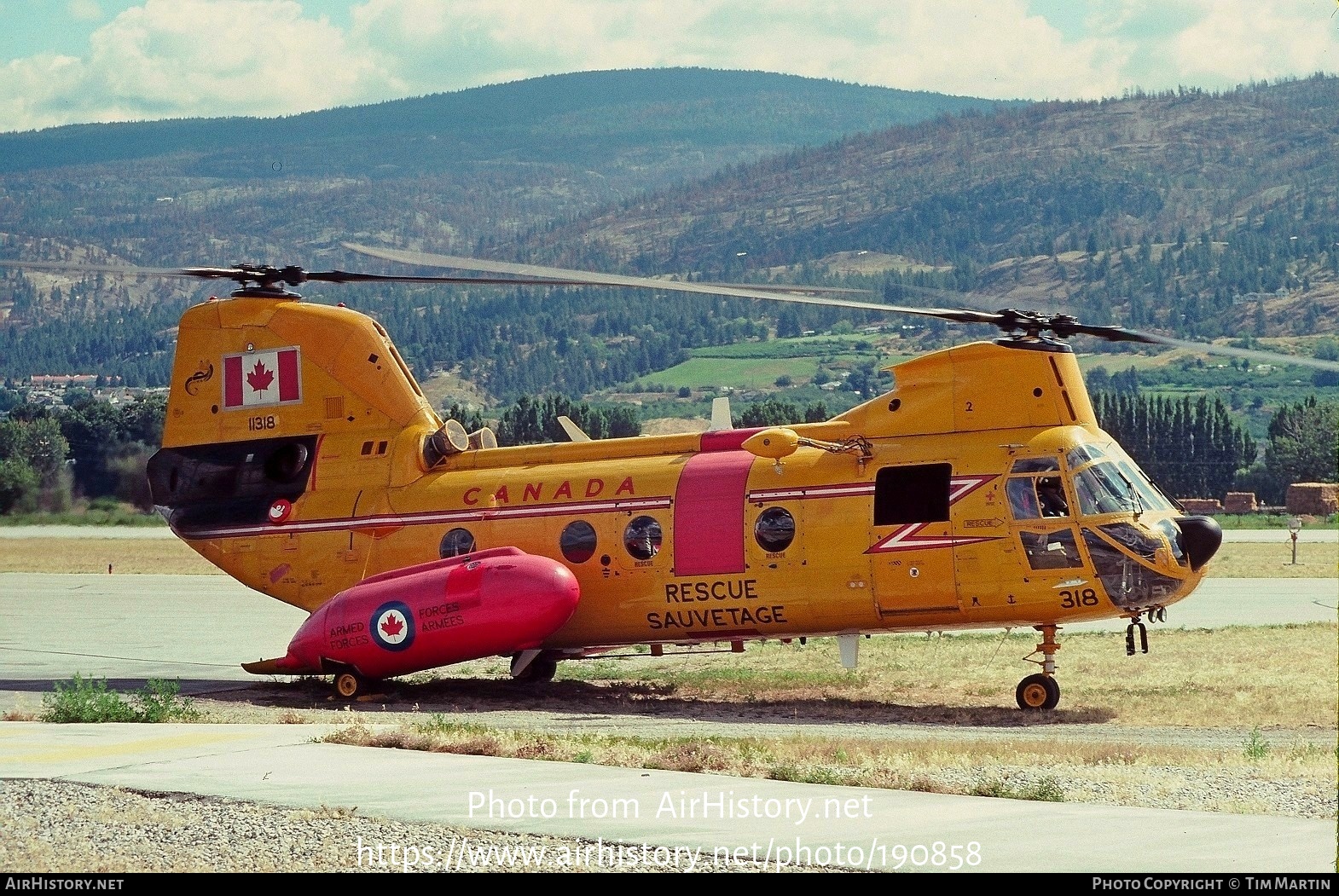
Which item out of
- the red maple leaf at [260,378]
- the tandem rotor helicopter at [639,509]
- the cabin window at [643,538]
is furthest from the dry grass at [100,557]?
the cabin window at [643,538]

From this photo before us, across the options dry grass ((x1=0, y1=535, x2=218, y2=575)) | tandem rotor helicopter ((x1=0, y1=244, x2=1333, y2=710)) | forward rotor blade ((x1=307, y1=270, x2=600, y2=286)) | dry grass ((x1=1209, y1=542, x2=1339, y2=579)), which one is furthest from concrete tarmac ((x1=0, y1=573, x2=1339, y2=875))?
dry grass ((x1=0, y1=535, x2=218, y2=575))

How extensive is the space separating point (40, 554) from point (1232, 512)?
70089mm

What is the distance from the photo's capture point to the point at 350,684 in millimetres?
22953

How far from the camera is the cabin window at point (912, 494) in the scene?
21.1 m

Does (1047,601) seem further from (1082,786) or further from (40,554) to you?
(40,554)

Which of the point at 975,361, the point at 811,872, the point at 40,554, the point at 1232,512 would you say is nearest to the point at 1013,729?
the point at 975,361

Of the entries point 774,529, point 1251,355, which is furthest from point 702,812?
point 1251,355

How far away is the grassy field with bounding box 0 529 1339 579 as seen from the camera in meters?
48.2

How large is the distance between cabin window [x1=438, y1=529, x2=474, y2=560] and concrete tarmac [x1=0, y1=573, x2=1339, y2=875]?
6.07 metres

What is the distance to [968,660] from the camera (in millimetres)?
26078

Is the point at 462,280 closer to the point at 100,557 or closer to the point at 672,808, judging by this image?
the point at 672,808

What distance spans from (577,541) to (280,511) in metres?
4.87

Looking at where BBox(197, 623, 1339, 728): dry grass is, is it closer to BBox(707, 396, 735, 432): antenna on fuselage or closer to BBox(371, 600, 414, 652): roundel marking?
BBox(371, 600, 414, 652): roundel marking

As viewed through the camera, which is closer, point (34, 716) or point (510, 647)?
point (34, 716)
